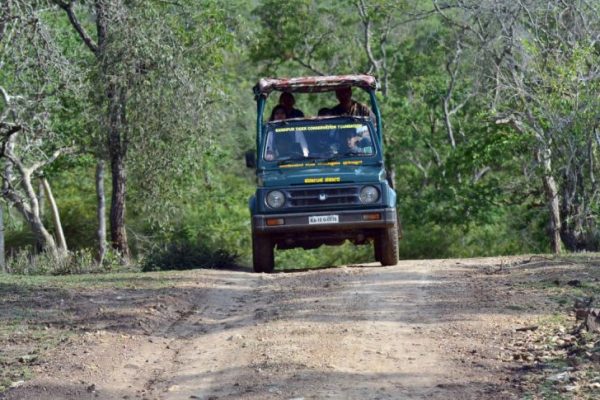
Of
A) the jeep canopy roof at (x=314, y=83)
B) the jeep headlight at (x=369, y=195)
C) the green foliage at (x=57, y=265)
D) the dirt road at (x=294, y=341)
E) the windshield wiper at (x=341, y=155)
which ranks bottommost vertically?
the dirt road at (x=294, y=341)

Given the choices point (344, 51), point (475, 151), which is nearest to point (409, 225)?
point (475, 151)

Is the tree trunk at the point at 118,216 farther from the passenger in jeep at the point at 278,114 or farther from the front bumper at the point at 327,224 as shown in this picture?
the front bumper at the point at 327,224

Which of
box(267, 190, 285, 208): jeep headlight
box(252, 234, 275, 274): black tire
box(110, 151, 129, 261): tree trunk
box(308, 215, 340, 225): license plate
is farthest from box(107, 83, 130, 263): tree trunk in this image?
box(308, 215, 340, 225): license plate

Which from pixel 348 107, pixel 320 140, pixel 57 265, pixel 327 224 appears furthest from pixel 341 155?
pixel 57 265

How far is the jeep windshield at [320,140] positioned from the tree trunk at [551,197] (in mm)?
6968

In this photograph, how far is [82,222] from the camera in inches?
1512

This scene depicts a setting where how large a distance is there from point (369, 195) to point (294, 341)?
267 inches

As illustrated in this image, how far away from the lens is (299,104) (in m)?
43.2

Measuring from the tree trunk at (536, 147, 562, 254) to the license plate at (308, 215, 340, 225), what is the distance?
778cm

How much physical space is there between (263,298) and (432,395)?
5.32m

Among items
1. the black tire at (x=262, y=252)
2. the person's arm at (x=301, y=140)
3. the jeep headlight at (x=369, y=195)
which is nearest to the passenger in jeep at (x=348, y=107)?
the person's arm at (x=301, y=140)

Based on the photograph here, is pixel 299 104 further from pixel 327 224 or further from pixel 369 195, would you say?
pixel 327 224

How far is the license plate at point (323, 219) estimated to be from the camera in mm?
15703

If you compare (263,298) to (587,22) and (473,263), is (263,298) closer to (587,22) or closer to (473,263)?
(473,263)
